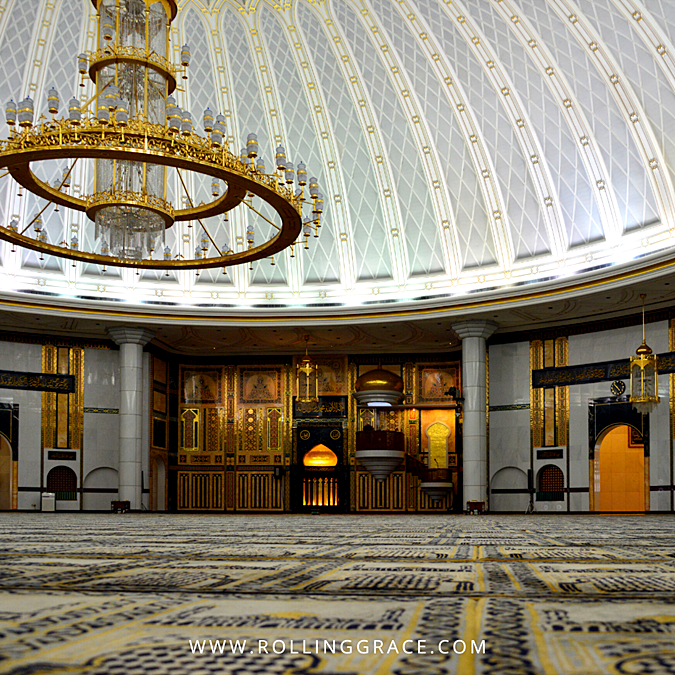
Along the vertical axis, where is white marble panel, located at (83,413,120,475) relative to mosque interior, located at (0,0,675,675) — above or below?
below

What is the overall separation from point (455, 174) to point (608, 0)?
5.09 meters

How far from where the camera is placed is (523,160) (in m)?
17.7

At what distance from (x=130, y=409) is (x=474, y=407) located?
838 cm

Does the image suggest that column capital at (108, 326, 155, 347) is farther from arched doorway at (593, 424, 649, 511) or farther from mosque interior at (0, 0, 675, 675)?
arched doorway at (593, 424, 649, 511)

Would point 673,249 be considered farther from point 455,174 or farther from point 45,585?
point 45,585

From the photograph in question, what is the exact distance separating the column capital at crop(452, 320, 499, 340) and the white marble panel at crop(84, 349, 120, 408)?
29.6ft

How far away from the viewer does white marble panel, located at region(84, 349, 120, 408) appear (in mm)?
20906

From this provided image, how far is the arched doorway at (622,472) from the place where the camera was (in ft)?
74.4

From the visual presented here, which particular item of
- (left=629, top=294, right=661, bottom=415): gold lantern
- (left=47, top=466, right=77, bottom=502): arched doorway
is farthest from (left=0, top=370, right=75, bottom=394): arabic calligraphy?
(left=629, top=294, right=661, bottom=415): gold lantern

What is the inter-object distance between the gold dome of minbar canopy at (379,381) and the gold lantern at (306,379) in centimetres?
126

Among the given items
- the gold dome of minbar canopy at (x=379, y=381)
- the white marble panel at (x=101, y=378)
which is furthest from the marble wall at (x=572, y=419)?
the white marble panel at (x=101, y=378)

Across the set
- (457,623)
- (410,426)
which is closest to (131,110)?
(457,623)

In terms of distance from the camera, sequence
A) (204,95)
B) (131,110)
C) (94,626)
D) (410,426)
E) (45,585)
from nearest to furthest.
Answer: (94,626)
(45,585)
(131,110)
(204,95)
(410,426)

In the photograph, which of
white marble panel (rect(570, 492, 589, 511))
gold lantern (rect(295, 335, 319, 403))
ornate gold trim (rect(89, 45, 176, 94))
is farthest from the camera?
gold lantern (rect(295, 335, 319, 403))
